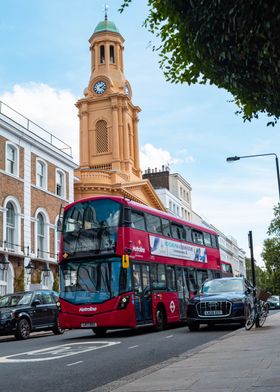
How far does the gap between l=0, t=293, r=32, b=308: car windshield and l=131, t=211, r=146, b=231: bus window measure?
198 inches

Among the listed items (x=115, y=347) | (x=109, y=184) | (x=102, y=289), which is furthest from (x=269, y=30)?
(x=109, y=184)

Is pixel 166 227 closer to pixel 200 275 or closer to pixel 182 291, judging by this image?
pixel 182 291

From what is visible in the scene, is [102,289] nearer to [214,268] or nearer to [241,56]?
[214,268]

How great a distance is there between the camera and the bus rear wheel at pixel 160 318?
1989 cm

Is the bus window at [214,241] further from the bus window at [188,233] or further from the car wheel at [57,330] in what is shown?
the car wheel at [57,330]

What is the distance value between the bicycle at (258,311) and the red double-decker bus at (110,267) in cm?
348

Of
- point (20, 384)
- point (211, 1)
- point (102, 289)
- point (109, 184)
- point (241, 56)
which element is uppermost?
point (109, 184)

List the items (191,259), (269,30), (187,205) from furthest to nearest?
(187,205) → (191,259) → (269,30)

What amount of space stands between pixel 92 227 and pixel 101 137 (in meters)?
42.3

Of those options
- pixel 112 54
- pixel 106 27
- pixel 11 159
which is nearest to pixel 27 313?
pixel 11 159

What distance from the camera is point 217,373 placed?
8.29 m

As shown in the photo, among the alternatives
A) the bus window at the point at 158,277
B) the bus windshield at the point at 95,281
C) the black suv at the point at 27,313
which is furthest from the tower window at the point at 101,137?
the bus windshield at the point at 95,281

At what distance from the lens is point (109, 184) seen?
49.4 m

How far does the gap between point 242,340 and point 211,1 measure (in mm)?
9311
